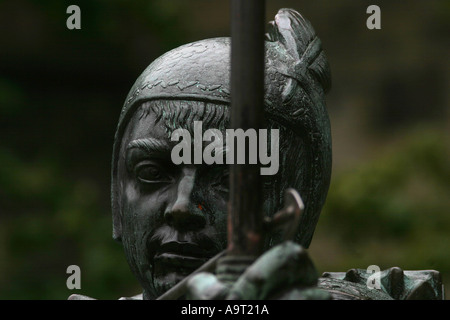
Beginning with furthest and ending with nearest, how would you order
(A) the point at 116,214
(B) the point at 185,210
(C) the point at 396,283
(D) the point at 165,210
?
1. (A) the point at 116,214
2. (C) the point at 396,283
3. (D) the point at 165,210
4. (B) the point at 185,210

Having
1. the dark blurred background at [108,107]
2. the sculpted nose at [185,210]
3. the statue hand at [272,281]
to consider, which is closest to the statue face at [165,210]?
the sculpted nose at [185,210]

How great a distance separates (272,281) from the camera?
3922 mm

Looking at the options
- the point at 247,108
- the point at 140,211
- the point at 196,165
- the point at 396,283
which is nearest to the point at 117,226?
the point at 140,211

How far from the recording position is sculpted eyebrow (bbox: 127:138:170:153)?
5113 mm

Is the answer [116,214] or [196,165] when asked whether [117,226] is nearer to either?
[116,214]

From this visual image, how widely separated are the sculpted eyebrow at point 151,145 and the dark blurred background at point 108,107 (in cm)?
440

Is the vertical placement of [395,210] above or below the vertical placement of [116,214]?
below

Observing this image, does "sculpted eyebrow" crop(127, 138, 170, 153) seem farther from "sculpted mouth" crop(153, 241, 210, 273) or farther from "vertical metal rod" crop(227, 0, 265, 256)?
"vertical metal rod" crop(227, 0, 265, 256)

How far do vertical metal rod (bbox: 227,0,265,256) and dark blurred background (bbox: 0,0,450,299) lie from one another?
18.0 feet

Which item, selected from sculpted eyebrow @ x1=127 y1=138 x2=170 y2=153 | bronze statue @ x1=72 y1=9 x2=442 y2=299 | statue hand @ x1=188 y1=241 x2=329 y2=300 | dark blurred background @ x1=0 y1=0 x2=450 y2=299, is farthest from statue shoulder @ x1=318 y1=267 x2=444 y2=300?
dark blurred background @ x1=0 y1=0 x2=450 y2=299

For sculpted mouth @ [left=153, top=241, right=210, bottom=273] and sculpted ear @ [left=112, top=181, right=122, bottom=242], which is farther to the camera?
sculpted ear @ [left=112, top=181, right=122, bottom=242]

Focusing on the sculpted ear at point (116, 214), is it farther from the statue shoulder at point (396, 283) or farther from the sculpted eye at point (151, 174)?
the statue shoulder at point (396, 283)

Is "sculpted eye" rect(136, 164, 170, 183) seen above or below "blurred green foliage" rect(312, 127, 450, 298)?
above

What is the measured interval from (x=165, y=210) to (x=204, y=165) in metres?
0.22
